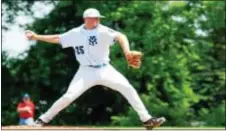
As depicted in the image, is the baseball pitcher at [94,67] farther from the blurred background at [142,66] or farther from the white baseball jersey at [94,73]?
the blurred background at [142,66]

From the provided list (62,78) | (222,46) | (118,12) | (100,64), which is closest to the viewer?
(100,64)

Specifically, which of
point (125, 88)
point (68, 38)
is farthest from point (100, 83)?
point (68, 38)

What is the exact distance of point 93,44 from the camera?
10742mm

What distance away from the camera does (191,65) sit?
112 feet

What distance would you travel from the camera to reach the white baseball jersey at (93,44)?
10.7m

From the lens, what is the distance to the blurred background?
32219 millimetres

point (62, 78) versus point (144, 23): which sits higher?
point (144, 23)

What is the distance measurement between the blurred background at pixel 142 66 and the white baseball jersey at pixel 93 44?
66.4ft

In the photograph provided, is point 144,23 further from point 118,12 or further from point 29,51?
point 29,51

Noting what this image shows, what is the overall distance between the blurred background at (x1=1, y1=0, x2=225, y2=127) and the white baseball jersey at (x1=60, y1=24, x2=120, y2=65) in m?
20.2

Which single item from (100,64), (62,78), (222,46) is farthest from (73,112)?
(100,64)

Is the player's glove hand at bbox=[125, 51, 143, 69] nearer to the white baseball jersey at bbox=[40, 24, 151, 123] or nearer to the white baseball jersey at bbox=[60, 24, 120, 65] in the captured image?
the white baseball jersey at bbox=[40, 24, 151, 123]

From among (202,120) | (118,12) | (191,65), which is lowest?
(202,120)

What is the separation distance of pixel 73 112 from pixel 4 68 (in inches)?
134
